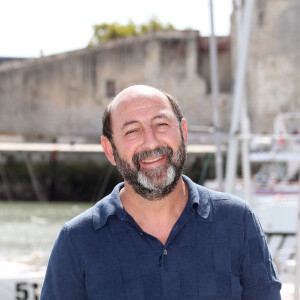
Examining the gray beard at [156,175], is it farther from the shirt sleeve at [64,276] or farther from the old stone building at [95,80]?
the old stone building at [95,80]

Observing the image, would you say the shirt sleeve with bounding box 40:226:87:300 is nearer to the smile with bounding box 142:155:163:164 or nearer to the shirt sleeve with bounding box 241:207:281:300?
the smile with bounding box 142:155:163:164

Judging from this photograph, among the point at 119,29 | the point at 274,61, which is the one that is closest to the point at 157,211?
the point at 274,61

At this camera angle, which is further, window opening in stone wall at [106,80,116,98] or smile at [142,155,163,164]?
window opening in stone wall at [106,80,116,98]

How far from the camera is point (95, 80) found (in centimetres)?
2534

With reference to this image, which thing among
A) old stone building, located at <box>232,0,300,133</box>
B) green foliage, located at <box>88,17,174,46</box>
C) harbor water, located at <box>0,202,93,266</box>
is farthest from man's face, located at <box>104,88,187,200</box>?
green foliage, located at <box>88,17,174,46</box>

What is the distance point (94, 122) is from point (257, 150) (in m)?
13.5

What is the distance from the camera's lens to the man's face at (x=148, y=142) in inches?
65.0

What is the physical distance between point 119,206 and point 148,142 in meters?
0.17

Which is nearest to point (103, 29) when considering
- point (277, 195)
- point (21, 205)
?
point (21, 205)

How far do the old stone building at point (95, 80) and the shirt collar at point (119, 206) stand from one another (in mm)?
21991

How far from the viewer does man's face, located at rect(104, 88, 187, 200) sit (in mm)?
1651

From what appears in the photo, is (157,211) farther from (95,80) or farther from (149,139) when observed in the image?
(95,80)

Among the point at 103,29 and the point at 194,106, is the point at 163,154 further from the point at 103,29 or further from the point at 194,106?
the point at 103,29

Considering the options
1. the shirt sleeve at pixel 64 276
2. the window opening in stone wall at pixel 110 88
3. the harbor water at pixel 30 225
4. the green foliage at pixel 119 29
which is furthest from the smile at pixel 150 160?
the green foliage at pixel 119 29
